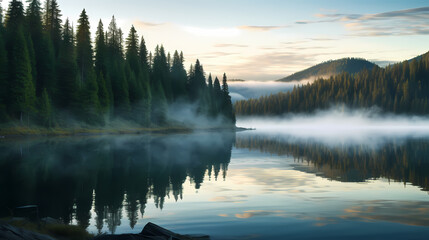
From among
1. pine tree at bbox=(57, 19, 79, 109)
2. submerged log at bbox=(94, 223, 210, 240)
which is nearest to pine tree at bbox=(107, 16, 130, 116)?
pine tree at bbox=(57, 19, 79, 109)

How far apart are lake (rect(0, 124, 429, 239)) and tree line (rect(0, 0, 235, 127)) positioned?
138 ft

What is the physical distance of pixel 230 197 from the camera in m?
18.7

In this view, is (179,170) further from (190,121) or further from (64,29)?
(190,121)

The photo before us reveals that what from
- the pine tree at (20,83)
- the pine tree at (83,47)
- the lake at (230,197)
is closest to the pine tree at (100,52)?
the pine tree at (83,47)

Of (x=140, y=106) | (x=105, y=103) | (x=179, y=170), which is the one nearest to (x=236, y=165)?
(x=179, y=170)

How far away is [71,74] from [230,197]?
73139mm

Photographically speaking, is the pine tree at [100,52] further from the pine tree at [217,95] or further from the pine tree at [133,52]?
the pine tree at [217,95]

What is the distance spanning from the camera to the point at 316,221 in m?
13.9

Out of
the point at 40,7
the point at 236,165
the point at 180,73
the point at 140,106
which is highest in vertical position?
the point at 40,7

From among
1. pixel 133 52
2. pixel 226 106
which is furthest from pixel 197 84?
pixel 133 52

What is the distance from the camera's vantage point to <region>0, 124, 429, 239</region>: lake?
43.4ft

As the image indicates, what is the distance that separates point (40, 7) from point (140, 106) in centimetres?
3261

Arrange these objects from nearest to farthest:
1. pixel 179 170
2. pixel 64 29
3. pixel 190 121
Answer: pixel 179 170, pixel 64 29, pixel 190 121

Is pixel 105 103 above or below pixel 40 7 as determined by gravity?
below
